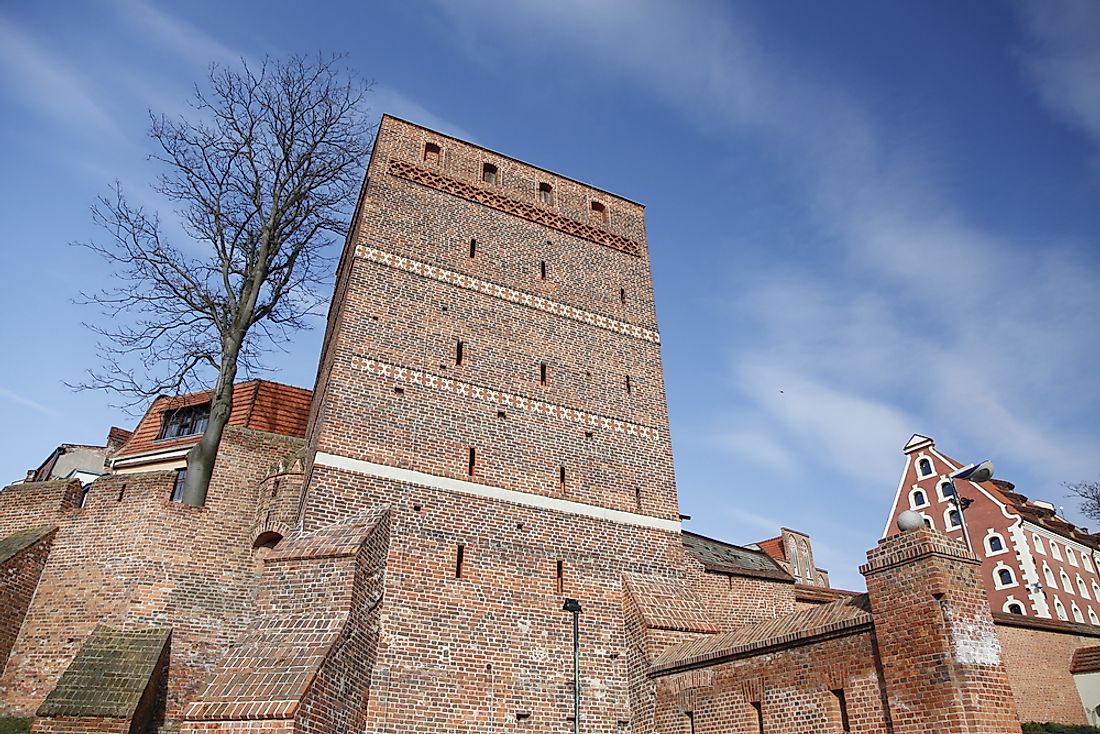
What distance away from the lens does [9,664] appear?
12398 mm

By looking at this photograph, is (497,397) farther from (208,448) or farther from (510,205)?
(208,448)

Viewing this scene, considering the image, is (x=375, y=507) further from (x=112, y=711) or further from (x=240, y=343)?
(x=240, y=343)

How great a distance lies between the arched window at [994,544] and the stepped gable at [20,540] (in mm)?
33340

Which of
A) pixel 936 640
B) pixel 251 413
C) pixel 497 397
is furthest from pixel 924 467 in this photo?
pixel 251 413

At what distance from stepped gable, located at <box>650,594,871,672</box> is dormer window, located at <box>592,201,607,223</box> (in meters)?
10.9

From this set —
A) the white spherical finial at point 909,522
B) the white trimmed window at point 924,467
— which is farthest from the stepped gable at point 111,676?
the white trimmed window at point 924,467

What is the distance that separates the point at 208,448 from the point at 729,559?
39.4 ft

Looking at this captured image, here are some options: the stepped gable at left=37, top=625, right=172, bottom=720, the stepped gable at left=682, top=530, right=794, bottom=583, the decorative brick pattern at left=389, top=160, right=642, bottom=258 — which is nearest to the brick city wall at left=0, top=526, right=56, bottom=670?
the stepped gable at left=37, top=625, right=172, bottom=720

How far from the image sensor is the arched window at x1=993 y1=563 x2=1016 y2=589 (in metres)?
29.9

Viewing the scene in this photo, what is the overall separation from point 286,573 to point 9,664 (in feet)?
19.9

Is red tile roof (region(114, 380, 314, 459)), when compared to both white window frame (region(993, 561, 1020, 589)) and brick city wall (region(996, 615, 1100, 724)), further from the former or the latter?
white window frame (region(993, 561, 1020, 589))

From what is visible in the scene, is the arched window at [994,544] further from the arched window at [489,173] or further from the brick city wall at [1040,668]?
the arched window at [489,173]

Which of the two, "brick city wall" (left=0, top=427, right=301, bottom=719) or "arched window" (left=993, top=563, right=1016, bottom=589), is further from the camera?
"arched window" (left=993, top=563, right=1016, bottom=589)

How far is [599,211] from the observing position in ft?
62.8
